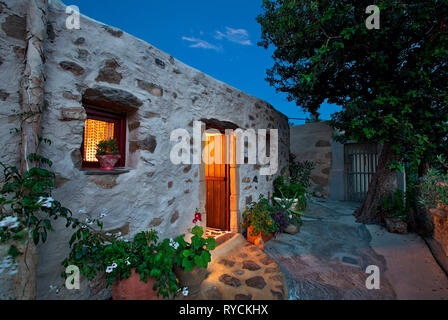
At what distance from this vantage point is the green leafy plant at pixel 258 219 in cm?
362

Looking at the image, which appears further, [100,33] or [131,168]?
[131,168]

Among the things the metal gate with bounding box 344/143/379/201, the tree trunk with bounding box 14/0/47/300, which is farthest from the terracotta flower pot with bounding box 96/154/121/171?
the metal gate with bounding box 344/143/379/201

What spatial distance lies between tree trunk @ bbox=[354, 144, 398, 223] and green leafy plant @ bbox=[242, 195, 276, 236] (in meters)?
2.55

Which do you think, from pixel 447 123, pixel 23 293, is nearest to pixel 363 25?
pixel 447 123

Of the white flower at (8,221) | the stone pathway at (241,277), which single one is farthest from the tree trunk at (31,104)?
the stone pathway at (241,277)

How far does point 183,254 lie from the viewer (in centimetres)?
218

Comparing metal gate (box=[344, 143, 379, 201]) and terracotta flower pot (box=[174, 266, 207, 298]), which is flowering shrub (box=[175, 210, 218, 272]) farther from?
metal gate (box=[344, 143, 379, 201])

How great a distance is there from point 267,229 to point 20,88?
351 cm

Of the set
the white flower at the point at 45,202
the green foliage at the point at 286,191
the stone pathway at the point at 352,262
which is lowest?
the stone pathway at the point at 352,262

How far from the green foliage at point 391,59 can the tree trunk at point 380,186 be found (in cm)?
67

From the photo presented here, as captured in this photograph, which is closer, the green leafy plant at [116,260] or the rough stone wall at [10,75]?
the rough stone wall at [10,75]

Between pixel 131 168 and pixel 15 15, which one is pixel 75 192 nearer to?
pixel 131 168

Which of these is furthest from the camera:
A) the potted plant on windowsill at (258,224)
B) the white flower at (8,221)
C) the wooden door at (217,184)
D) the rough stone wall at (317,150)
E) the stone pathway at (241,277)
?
the rough stone wall at (317,150)

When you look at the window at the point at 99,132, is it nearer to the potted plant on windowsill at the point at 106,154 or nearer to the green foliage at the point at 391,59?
the potted plant on windowsill at the point at 106,154
